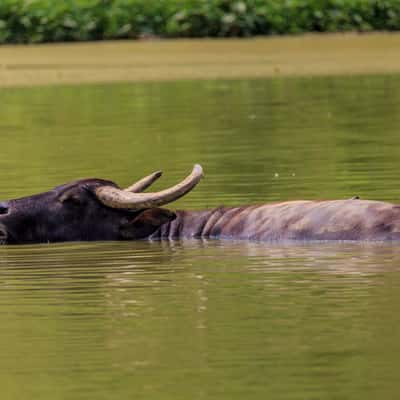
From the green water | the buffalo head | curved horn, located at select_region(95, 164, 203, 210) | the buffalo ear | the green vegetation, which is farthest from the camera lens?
the green vegetation

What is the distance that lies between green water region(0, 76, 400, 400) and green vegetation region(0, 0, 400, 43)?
68.3 feet

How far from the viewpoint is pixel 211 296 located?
11.6m

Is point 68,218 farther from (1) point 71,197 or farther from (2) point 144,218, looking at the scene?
(2) point 144,218

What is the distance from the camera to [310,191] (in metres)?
17.1

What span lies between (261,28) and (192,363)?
35.1 m

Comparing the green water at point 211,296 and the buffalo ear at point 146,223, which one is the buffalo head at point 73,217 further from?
the green water at point 211,296

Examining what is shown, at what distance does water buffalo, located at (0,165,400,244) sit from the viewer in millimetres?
14094

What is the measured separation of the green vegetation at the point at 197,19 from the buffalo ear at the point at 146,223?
29.8m

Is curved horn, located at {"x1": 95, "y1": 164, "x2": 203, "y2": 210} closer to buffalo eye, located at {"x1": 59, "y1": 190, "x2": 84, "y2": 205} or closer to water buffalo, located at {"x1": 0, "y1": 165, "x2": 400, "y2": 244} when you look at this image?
water buffalo, located at {"x1": 0, "y1": 165, "x2": 400, "y2": 244}

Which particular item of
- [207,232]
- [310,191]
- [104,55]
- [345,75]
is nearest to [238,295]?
[207,232]

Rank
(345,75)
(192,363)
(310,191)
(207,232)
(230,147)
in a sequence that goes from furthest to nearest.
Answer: (345,75) < (230,147) < (310,191) < (207,232) < (192,363)

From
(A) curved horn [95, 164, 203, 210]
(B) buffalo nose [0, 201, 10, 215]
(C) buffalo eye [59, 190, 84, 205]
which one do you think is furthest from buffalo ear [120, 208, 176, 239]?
(B) buffalo nose [0, 201, 10, 215]

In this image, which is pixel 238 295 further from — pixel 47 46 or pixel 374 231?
pixel 47 46

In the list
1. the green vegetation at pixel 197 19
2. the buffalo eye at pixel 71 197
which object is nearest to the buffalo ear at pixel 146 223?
the buffalo eye at pixel 71 197
